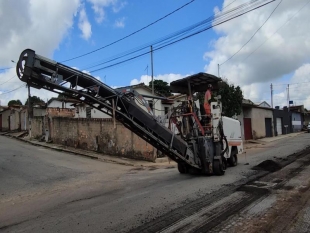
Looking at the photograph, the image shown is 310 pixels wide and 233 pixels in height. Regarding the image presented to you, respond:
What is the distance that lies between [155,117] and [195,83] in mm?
2689

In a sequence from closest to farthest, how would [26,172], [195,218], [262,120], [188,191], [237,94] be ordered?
1. [195,218]
2. [188,191]
3. [26,172]
4. [237,94]
5. [262,120]

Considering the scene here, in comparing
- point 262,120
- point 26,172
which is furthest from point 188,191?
point 262,120

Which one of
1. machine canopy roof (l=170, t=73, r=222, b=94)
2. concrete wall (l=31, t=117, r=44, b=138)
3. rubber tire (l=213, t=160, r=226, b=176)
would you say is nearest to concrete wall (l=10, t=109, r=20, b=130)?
concrete wall (l=31, t=117, r=44, b=138)

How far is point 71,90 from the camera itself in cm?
973

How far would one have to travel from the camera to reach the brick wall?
1975 centimetres

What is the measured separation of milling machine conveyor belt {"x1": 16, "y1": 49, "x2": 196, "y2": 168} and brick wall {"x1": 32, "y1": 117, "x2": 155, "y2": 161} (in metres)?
7.53

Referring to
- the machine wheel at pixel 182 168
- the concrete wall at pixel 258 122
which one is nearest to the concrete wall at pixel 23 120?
the concrete wall at pixel 258 122

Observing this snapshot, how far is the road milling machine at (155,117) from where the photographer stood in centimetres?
922

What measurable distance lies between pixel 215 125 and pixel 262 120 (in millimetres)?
29430

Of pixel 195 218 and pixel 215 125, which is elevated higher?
pixel 215 125

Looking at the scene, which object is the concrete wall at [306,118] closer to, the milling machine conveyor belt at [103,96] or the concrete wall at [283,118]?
the concrete wall at [283,118]

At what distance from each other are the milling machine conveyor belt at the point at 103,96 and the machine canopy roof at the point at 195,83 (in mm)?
2286

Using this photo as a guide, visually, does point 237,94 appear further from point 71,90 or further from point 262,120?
point 71,90

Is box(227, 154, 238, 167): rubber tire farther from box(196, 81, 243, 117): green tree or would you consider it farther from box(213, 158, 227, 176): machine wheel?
box(196, 81, 243, 117): green tree
